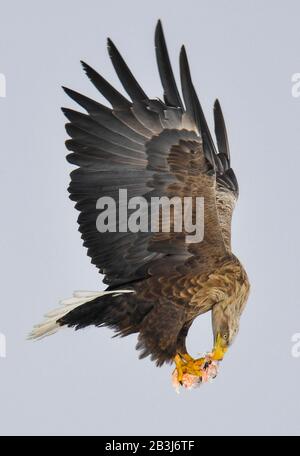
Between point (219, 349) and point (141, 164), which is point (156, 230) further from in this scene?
point (219, 349)

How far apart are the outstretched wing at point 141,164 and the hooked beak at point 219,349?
1.89 feet

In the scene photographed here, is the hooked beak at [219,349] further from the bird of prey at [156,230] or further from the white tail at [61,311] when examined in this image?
the white tail at [61,311]

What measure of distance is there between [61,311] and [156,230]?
2.94 ft

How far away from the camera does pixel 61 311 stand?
27.7 ft

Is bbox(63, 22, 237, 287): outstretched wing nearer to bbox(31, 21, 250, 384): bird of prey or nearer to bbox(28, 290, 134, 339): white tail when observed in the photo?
bbox(31, 21, 250, 384): bird of prey

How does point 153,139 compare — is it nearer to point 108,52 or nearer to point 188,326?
point 108,52

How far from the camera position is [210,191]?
322 inches

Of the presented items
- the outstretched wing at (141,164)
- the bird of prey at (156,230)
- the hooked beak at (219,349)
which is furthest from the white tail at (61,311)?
the hooked beak at (219,349)

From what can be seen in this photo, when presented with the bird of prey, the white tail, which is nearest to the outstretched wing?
the bird of prey

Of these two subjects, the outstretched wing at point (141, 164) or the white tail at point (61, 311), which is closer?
the outstretched wing at point (141, 164)

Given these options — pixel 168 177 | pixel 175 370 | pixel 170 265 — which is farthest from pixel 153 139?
pixel 175 370

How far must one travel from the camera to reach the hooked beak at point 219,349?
828cm

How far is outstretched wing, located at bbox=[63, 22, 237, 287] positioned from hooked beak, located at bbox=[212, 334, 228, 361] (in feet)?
1.89

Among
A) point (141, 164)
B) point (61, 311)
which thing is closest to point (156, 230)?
point (141, 164)
